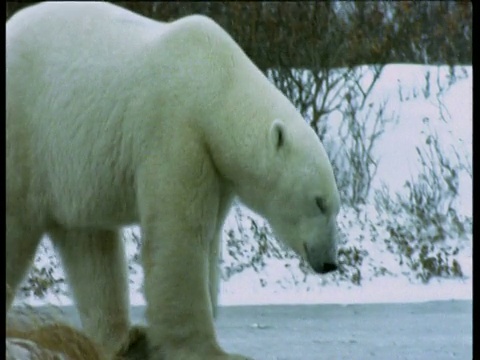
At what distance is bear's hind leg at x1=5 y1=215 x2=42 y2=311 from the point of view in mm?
4199

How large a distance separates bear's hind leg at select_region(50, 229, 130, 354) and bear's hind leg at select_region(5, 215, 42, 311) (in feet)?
0.38

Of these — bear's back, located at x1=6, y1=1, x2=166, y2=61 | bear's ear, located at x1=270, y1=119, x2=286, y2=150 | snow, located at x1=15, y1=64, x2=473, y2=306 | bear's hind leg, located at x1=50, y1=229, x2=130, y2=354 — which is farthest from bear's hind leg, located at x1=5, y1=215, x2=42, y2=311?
bear's ear, located at x1=270, y1=119, x2=286, y2=150

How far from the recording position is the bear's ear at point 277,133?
384 cm

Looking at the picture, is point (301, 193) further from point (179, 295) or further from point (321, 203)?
point (179, 295)

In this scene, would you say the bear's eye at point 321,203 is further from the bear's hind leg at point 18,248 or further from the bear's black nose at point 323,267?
the bear's hind leg at point 18,248

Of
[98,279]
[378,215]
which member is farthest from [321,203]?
[378,215]

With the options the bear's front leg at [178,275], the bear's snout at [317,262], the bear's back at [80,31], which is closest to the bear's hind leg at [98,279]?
the bear's front leg at [178,275]

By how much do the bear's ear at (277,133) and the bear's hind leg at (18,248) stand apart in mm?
970

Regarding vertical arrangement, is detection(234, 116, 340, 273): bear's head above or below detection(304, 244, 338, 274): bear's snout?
above

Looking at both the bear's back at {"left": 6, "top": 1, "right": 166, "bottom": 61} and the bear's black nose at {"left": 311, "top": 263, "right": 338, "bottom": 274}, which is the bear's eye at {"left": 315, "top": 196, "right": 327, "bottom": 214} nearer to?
the bear's black nose at {"left": 311, "top": 263, "right": 338, "bottom": 274}

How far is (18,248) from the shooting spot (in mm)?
4234

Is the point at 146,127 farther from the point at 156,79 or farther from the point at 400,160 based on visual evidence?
the point at 400,160

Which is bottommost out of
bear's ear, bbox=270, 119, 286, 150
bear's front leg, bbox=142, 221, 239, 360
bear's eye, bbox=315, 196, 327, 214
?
bear's front leg, bbox=142, 221, 239, 360

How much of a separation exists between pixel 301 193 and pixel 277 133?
8.5 inches
